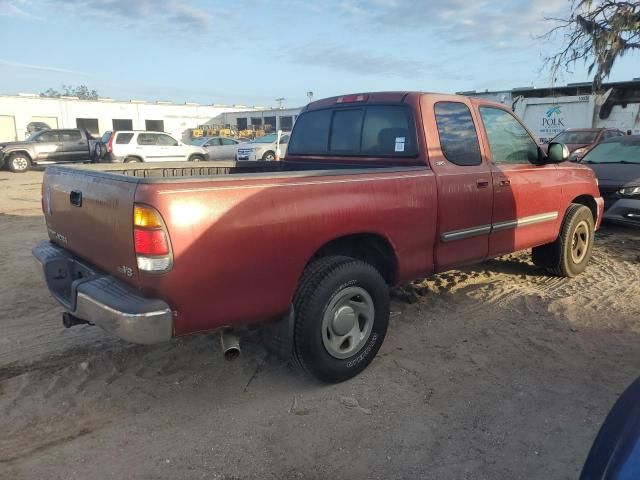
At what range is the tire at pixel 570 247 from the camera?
18.5ft

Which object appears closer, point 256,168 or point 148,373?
point 148,373

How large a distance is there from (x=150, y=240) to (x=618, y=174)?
8017mm

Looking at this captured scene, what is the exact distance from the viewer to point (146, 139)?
20.3 m

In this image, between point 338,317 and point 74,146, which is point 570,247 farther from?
point 74,146

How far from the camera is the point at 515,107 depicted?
69.0ft

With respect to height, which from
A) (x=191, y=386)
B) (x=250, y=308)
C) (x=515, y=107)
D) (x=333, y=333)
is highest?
(x=515, y=107)

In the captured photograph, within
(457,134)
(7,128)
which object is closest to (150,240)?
(457,134)

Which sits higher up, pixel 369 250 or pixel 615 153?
pixel 615 153

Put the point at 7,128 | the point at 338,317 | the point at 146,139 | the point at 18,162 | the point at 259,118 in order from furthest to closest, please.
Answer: the point at 259,118 < the point at 7,128 < the point at 18,162 < the point at 146,139 < the point at 338,317

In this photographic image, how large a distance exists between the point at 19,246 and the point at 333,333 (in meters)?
5.89

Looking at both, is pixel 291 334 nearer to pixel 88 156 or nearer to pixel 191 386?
pixel 191 386

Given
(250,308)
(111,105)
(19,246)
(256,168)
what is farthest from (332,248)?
(111,105)

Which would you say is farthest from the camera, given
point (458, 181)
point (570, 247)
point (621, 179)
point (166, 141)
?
point (166, 141)

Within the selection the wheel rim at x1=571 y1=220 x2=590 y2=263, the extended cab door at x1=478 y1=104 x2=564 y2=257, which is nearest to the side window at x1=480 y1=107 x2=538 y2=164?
the extended cab door at x1=478 y1=104 x2=564 y2=257
